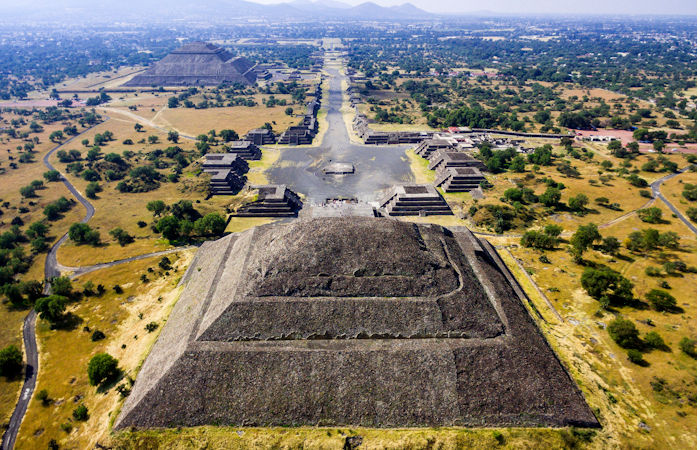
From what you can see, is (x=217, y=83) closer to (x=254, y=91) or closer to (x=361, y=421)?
(x=254, y=91)

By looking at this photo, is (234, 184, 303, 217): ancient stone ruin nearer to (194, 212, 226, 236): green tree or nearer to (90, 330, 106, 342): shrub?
(194, 212, 226, 236): green tree

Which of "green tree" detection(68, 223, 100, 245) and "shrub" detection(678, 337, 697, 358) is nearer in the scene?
"shrub" detection(678, 337, 697, 358)

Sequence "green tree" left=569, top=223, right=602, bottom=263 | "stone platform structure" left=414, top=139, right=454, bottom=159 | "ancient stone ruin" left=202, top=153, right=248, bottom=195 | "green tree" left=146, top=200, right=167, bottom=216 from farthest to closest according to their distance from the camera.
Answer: "stone platform structure" left=414, top=139, right=454, bottom=159 < "ancient stone ruin" left=202, top=153, right=248, bottom=195 < "green tree" left=146, top=200, right=167, bottom=216 < "green tree" left=569, top=223, right=602, bottom=263

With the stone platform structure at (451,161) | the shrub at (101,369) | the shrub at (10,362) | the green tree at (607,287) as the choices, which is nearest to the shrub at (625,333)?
the green tree at (607,287)

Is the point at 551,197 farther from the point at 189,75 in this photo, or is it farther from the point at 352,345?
the point at 189,75

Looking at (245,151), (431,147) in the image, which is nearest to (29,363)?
(245,151)

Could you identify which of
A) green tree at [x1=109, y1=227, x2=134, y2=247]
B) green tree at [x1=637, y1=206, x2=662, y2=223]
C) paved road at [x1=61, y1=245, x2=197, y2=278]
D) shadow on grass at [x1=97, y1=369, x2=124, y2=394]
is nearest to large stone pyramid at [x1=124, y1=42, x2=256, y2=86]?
green tree at [x1=109, y1=227, x2=134, y2=247]

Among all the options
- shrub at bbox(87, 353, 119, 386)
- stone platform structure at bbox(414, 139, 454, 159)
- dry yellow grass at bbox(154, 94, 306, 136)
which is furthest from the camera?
dry yellow grass at bbox(154, 94, 306, 136)
